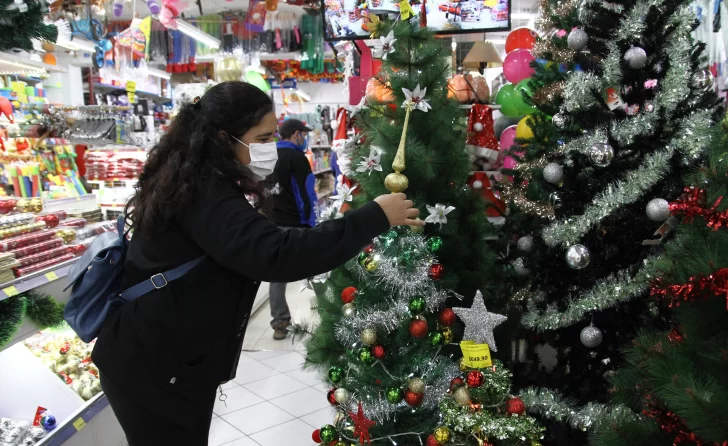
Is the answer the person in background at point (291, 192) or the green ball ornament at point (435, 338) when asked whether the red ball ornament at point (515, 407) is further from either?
the person in background at point (291, 192)

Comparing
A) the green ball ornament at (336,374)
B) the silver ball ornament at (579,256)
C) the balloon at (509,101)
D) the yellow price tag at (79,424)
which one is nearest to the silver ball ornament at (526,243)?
the silver ball ornament at (579,256)

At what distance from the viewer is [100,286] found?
5.24 ft

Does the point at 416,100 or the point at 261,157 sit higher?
the point at 416,100

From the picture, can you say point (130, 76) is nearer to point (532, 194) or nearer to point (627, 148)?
point (532, 194)

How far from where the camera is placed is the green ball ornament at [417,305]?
6.96 feet

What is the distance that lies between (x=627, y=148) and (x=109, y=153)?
151 inches

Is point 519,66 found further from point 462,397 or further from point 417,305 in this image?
point 462,397

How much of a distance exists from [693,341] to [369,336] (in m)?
1.26

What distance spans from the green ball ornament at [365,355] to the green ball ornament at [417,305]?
0.25 m

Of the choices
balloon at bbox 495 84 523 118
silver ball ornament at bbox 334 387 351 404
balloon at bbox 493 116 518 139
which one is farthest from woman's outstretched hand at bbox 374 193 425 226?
balloon at bbox 493 116 518 139

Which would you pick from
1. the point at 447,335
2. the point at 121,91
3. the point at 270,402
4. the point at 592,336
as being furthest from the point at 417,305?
the point at 121,91

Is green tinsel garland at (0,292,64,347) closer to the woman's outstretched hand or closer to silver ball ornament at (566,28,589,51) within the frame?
the woman's outstretched hand

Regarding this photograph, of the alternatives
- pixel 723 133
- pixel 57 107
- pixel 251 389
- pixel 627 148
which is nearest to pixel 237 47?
pixel 57 107

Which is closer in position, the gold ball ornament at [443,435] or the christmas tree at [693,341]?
the christmas tree at [693,341]
